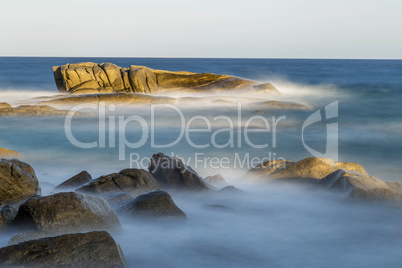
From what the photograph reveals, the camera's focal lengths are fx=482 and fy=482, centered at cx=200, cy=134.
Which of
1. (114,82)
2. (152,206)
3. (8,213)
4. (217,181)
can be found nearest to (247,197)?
(217,181)

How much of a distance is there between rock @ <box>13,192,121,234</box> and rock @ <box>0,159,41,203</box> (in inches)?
38.9

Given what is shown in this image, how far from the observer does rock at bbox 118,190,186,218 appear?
559 centimetres

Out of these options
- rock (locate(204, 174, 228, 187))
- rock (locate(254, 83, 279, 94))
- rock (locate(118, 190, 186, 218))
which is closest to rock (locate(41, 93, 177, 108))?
rock (locate(254, 83, 279, 94))

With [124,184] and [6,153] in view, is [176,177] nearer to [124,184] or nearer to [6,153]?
[124,184]

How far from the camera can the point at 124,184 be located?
6.61 metres

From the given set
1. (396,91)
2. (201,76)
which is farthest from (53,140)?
(396,91)

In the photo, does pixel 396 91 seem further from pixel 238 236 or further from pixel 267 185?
pixel 238 236

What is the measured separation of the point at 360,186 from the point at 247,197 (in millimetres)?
1618

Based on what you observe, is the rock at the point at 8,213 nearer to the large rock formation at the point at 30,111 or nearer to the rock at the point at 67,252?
the rock at the point at 67,252

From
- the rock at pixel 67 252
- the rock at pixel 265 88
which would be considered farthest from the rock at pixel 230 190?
the rock at pixel 265 88

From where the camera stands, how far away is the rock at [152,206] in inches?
220

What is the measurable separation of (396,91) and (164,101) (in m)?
14.9

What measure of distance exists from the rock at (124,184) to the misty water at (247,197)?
1.90 ft

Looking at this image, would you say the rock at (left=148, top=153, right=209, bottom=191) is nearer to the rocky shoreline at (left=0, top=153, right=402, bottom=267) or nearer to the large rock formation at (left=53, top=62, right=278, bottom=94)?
the rocky shoreline at (left=0, top=153, right=402, bottom=267)
